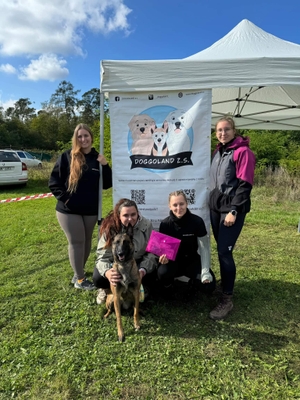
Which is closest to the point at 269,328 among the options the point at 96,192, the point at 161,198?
the point at 161,198

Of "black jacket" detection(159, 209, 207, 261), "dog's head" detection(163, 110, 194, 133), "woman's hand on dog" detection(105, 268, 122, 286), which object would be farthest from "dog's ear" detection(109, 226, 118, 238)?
"dog's head" detection(163, 110, 194, 133)

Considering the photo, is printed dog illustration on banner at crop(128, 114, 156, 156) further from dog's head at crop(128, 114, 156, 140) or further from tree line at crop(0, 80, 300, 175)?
tree line at crop(0, 80, 300, 175)

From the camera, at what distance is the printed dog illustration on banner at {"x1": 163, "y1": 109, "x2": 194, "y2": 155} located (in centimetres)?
325

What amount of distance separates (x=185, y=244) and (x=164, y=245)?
0.30 m

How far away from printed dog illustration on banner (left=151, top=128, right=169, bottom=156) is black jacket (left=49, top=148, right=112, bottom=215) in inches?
24.6

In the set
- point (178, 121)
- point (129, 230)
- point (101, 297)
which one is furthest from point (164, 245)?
point (178, 121)

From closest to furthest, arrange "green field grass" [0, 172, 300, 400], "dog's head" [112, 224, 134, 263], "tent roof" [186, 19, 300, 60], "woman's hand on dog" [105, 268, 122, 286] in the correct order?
"green field grass" [0, 172, 300, 400]
"dog's head" [112, 224, 134, 263]
"woman's hand on dog" [105, 268, 122, 286]
"tent roof" [186, 19, 300, 60]

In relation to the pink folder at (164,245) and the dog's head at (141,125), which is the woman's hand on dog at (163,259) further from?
the dog's head at (141,125)

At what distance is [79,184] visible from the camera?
330 cm

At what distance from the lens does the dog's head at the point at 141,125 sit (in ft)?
10.9

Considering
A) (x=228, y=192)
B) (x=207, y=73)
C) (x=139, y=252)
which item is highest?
(x=207, y=73)

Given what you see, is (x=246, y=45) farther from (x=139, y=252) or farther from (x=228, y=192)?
(x=139, y=252)

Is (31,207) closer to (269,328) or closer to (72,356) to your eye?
(72,356)

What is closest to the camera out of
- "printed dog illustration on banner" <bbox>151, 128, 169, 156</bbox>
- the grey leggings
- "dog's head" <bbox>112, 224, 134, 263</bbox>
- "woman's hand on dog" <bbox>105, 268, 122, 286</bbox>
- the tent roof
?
"dog's head" <bbox>112, 224, 134, 263</bbox>
